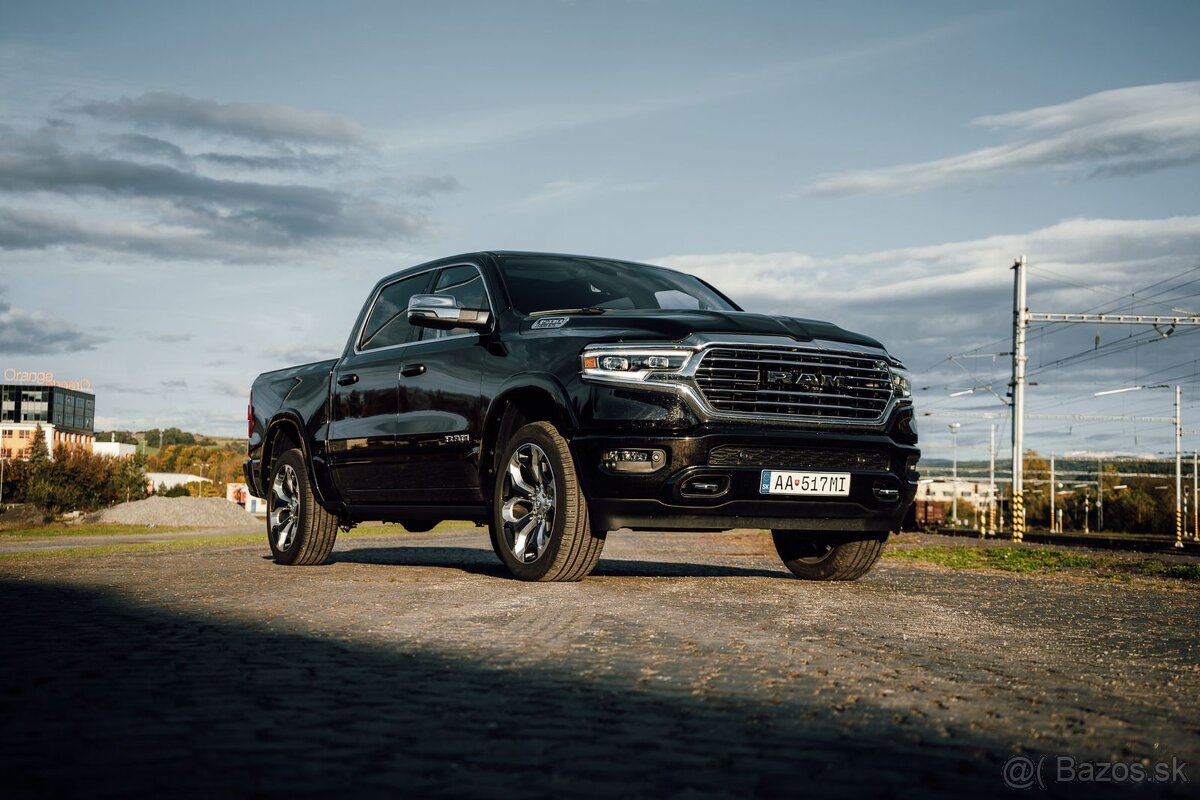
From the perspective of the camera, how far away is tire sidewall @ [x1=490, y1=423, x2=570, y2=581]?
7090 mm

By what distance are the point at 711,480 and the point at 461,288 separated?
2.77 meters

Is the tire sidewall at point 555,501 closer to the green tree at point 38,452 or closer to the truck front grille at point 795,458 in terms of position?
the truck front grille at point 795,458

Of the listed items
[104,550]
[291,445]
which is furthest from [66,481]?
[291,445]

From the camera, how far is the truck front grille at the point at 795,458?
691 cm

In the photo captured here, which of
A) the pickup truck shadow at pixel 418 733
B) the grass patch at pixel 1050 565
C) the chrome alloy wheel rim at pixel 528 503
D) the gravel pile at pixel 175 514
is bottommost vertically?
the gravel pile at pixel 175 514

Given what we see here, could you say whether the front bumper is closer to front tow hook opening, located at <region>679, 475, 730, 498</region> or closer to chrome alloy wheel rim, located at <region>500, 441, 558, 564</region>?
front tow hook opening, located at <region>679, 475, 730, 498</region>

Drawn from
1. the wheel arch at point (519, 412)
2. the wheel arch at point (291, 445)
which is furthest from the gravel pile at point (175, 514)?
the wheel arch at point (519, 412)

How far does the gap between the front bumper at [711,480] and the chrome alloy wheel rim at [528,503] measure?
39cm

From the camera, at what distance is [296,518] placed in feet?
32.7

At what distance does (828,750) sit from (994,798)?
50cm

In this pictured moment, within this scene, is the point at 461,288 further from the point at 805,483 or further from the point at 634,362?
the point at 805,483

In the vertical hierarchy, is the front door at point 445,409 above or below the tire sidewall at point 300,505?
above

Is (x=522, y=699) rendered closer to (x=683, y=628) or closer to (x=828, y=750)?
(x=828, y=750)

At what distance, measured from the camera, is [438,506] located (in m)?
8.36
